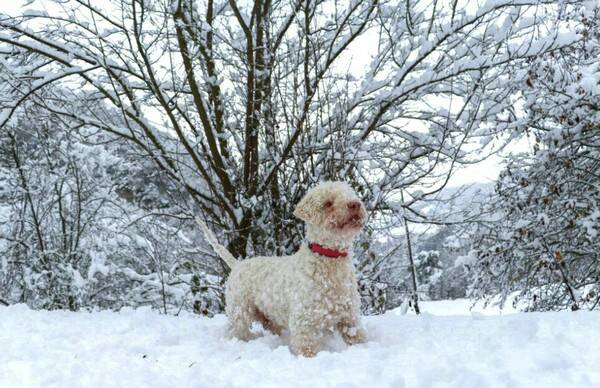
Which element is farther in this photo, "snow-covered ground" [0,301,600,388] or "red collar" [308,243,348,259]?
"red collar" [308,243,348,259]

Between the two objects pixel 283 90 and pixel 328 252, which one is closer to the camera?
pixel 328 252

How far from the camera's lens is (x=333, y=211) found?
303cm

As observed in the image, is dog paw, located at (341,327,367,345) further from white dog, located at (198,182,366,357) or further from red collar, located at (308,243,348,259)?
red collar, located at (308,243,348,259)

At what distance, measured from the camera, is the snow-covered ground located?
202 centimetres

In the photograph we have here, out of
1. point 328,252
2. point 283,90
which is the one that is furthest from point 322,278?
point 283,90

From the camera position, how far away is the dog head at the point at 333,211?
2982mm

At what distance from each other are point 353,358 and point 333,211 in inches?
36.0

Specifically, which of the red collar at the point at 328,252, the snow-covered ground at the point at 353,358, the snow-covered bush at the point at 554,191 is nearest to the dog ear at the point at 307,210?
the red collar at the point at 328,252

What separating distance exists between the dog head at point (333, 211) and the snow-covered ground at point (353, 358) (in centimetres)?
70

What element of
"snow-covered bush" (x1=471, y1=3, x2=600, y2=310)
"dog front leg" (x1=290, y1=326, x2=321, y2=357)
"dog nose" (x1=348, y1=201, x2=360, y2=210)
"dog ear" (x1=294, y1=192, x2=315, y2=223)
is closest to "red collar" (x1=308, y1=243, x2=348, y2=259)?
"dog ear" (x1=294, y1=192, x2=315, y2=223)

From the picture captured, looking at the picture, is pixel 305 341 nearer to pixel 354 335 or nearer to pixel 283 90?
pixel 354 335

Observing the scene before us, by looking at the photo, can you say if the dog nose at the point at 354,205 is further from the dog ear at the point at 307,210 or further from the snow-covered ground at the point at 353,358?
the snow-covered ground at the point at 353,358

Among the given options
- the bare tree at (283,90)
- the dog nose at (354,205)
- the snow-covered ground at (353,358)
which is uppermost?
the bare tree at (283,90)

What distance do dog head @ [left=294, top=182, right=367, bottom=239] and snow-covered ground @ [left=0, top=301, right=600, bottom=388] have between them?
695mm
